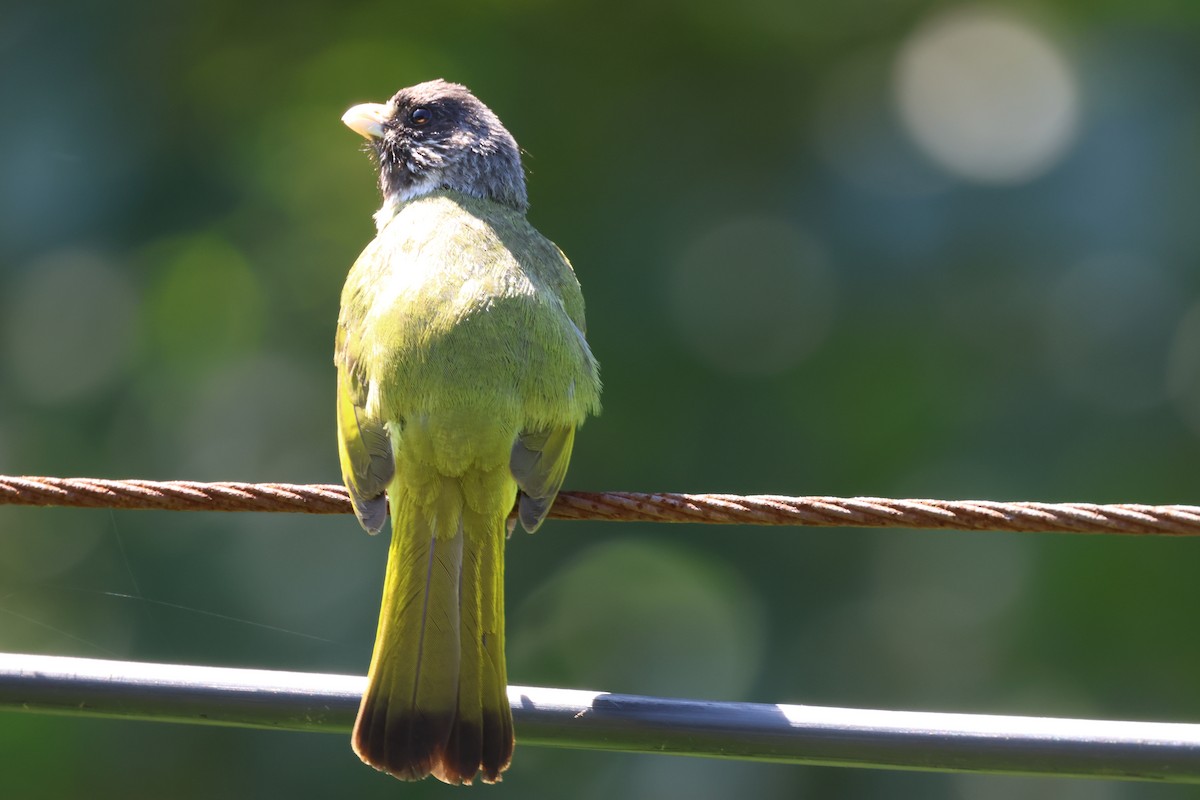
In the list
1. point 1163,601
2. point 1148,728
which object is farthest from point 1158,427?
point 1148,728

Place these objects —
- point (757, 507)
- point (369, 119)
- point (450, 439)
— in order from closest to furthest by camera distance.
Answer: point (757, 507) < point (450, 439) < point (369, 119)

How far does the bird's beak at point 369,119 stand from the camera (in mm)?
6172

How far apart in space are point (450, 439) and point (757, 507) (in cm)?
106

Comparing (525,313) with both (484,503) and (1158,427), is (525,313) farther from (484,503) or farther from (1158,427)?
(1158,427)

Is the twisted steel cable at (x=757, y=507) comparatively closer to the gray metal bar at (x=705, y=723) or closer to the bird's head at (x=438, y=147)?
the gray metal bar at (x=705, y=723)

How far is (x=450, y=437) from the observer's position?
3.84m

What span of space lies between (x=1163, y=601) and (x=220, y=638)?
18.2ft

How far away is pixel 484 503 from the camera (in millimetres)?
3732

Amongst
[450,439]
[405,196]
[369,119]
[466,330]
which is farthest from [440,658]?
[369,119]

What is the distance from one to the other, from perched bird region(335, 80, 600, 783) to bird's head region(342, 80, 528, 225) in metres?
0.52

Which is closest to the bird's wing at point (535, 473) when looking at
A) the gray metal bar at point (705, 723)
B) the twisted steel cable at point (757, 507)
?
the twisted steel cable at point (757, 507)

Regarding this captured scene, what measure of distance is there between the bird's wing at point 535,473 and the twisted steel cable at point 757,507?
0.51 metres

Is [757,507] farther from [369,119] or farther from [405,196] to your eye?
[369,119]

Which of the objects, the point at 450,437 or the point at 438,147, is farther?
the point at 438,147
